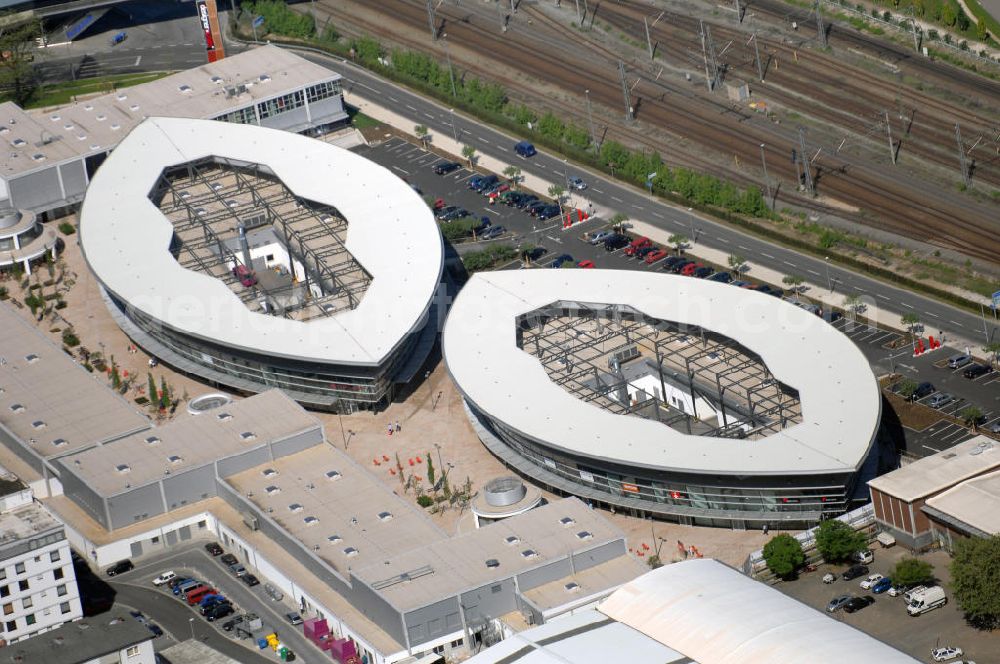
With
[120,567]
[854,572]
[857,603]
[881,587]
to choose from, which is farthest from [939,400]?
[120,567]

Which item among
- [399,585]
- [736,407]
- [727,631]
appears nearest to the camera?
[727,631]

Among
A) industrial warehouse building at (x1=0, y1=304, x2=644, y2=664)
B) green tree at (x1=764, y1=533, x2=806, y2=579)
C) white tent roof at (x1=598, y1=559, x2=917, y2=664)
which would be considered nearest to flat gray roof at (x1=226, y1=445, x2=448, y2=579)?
industrial warehouse building at (x1=0, y1=304, x2=644, y2=664)

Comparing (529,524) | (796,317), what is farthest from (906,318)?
(529,524)

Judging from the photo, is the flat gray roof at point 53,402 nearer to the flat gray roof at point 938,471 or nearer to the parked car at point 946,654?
the flat gray roof at point 938,471

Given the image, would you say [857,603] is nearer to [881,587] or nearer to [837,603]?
[837,603]

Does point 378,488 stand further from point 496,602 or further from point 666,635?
A: point 666,635

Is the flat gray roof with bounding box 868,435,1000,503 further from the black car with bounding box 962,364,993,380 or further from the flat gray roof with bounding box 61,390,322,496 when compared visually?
the flat gray roof with bounding box 61,390,322,496

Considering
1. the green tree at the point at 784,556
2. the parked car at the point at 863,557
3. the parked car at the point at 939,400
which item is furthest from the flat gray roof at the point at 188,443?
the parked car at the point at 939,400
